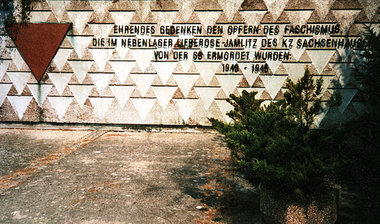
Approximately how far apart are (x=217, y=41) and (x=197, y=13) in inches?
29.3

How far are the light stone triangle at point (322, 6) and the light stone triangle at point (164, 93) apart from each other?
3.42 metres

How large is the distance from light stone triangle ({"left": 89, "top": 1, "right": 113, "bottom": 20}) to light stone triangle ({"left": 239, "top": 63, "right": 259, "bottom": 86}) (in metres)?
3.24

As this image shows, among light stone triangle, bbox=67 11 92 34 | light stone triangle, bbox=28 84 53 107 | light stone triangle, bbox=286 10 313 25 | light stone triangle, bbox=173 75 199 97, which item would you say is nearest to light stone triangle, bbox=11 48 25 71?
light stone triangle, bbox=28 84 53 107

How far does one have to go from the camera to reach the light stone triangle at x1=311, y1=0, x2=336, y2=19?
600 cm

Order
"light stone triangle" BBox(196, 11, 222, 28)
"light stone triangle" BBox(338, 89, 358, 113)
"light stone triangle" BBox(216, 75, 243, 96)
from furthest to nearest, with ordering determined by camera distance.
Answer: "light stone triangle" BBox(216, 75, 243, 96)
"light stone triangle" BBox(196, 11, 222, 28)
"light stone triangle" BBox(338, 89, 358, 113)

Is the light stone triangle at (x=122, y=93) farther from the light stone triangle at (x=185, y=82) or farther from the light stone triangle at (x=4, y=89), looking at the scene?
the light stone triangle at (x=4, y=89)

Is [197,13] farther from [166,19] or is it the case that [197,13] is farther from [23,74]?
[23,74]

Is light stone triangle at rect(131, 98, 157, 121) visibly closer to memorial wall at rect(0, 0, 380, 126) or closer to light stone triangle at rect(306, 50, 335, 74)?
memorial wall at rect(0, 0, 380, 126)

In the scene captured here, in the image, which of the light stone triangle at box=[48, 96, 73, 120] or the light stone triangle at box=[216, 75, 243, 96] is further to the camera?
the light stone triangle at box=[48, 96, 73, 120]

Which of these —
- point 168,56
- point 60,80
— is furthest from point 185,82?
point 60,80

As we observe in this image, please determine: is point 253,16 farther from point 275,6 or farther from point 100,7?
point 100,7

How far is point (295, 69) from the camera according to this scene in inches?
245

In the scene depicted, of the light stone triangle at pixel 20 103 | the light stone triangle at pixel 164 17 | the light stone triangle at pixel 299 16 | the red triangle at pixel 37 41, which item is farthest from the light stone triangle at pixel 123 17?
the light stone triangle at pixel 299 16

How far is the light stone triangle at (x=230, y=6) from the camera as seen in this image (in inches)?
246
